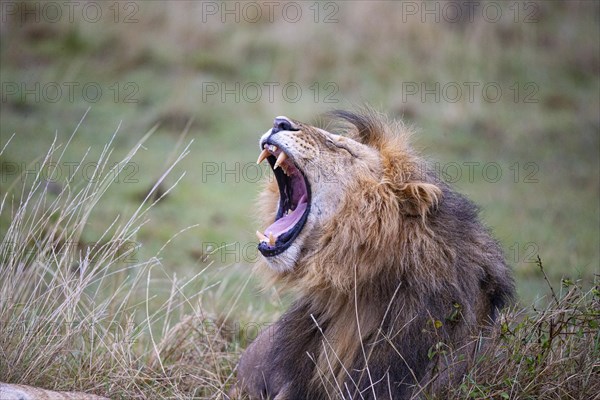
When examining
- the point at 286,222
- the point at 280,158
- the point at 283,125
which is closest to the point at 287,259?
the point at 286,222

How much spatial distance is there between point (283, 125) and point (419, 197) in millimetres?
775

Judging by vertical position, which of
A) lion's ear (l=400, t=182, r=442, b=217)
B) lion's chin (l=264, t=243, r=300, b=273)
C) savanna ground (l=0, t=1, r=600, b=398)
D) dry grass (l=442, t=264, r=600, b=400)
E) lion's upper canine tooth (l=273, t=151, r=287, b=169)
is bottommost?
savanna ground (l=0, t=1, r=600, b=398)

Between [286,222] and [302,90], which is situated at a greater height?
[286,222]

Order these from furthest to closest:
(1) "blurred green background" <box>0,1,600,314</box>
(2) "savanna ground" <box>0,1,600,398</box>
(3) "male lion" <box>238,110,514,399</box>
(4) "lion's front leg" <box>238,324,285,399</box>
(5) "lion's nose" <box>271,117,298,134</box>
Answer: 1. (1) "blurred green background" <box>0,1,600,314</box>
2. (2) "savanna ground" <box>0,1,600,398</box>
3. (4) "lion's front leg" <box>238,324,285,399</box>
4. (5) "lion's nose" <box>271,117,298,134</box>
5. (3) "male lion" <box>238,110,514,399</box>

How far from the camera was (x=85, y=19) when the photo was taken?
1362 centimetres

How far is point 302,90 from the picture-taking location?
13.0m

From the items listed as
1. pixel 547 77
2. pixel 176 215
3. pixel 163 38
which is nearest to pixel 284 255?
pixel 176 215

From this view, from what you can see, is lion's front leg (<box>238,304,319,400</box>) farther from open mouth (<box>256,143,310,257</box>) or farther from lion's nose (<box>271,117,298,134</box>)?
lion's nose (<box>271,117,298,134</box>)

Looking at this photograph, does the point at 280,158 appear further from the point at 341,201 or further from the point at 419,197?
the point at 419,197

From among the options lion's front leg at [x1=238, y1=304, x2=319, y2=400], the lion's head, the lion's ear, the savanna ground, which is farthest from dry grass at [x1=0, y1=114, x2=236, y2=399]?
the lion's ear

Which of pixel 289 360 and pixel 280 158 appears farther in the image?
pixel 289 360

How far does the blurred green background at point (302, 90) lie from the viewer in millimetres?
A: 10133

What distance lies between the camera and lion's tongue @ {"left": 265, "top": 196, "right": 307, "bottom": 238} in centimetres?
437

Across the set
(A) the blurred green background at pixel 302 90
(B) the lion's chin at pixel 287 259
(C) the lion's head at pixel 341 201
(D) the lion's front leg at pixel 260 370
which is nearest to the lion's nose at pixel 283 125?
(C) the lion's head at pixel 341 201
